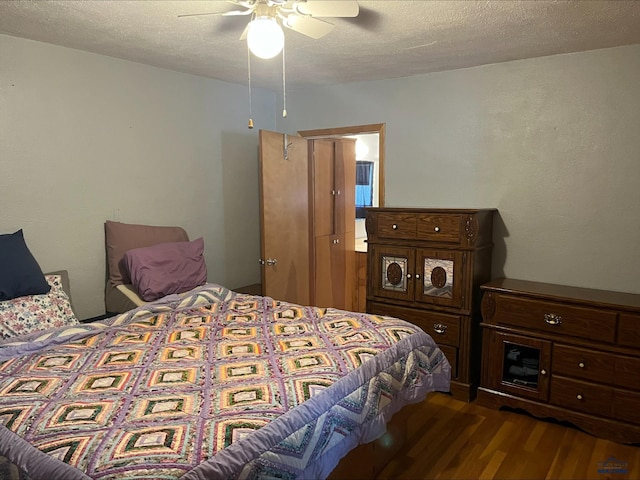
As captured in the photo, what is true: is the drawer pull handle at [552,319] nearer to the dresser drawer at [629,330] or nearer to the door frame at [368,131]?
the dresser drawer at [629,330]

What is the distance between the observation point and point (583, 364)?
279 cm

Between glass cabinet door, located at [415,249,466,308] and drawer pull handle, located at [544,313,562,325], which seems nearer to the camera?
drawer pull handle, located at [544,313,562,325]

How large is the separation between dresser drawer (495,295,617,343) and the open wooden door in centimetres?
172

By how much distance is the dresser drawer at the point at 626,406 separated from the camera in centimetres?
264

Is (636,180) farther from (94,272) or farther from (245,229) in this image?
(94,272)

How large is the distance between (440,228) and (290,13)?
5.77ft

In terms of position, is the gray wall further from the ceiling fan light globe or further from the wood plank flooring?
the ceiling fan light globe

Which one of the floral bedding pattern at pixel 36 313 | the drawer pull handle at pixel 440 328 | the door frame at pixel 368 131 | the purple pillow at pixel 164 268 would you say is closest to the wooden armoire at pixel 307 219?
the door frame at pixel 368 131

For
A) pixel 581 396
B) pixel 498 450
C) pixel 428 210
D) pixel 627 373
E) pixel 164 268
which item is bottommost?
pixel 498 450

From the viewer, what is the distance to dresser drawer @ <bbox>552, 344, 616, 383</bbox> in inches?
107

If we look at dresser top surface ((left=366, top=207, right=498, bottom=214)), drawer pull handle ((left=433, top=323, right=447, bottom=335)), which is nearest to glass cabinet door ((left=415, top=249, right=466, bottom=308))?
drawer pull handle ((left=433, top=323, right=447, bottom=335))

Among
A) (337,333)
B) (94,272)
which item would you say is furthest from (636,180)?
(94,272)

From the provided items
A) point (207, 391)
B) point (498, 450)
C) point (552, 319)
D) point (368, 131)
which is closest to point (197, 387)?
point (207, 391)

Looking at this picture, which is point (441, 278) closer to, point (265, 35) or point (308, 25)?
point (308, 25)
